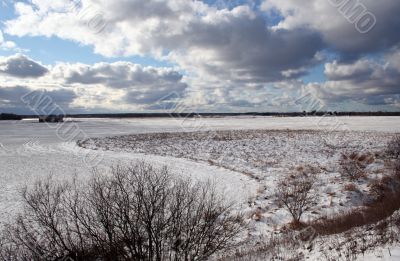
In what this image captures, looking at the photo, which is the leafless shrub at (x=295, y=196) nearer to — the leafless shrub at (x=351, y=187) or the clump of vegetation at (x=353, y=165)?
the leafless shrub at (x=351, y=187)

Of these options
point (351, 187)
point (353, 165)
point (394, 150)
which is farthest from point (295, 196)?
point (394, 150)

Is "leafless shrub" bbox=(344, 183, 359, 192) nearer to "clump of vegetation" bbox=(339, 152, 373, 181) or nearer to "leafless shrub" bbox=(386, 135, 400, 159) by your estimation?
"clump of vegetation" bbox=(339, 152, 373, 181)

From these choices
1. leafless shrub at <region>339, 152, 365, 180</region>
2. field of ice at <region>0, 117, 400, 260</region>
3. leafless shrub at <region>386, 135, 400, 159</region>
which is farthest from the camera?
leafless shrub at <region>386, 135, 400, 159</region>

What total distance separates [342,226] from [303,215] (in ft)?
11.2

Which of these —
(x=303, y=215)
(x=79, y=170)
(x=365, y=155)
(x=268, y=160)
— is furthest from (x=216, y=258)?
(x=365, y=155)

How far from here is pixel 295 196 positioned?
14.1m

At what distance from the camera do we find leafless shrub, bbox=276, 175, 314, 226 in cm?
1322

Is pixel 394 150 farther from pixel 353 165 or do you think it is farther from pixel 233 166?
pixel 233 166

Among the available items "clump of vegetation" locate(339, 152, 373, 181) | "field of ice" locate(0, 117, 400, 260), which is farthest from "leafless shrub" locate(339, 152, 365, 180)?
"field of ice" locate(0, 117, 400, 260)

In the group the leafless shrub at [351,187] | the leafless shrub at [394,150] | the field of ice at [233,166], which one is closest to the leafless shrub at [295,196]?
the field of ice at [233,166]

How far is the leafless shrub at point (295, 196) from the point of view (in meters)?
13.2

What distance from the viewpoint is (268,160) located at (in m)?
26.6

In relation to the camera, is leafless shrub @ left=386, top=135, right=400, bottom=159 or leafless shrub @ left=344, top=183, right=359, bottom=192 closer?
leafless shrub @ left=344, top=183, right=359, bottom=192

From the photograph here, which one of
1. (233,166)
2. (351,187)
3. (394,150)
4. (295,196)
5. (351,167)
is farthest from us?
(394,150)
